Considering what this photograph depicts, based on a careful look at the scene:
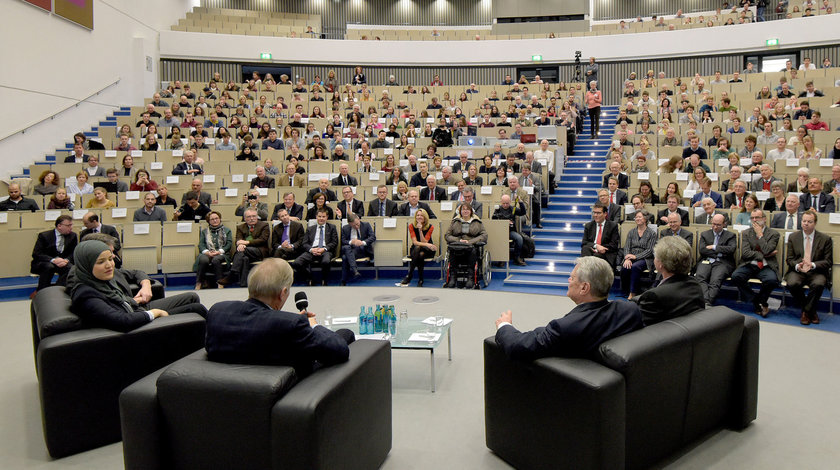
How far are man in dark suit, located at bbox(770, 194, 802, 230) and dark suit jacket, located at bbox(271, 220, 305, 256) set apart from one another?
551cm

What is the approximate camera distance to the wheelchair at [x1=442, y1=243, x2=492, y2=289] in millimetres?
6707

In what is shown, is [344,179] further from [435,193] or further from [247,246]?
[247,246]

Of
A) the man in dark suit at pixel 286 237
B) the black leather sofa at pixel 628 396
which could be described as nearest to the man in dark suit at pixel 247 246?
the man in dark suit at pixel 286 237

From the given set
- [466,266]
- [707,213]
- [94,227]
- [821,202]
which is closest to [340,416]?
[466,266]

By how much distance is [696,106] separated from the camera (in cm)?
1264

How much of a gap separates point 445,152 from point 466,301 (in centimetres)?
525

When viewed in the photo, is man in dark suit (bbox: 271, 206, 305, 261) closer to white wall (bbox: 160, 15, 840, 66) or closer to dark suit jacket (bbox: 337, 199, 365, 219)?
dark suit jacket (bbox: 337, 199, 365, 219)

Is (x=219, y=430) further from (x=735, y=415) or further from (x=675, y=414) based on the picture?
(x=735, y=415)

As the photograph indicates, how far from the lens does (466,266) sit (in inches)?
271

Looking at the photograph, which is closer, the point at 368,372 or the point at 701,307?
the point at 368,372

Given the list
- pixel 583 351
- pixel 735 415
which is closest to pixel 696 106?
pixel 735 415

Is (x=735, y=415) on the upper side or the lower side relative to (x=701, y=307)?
lower

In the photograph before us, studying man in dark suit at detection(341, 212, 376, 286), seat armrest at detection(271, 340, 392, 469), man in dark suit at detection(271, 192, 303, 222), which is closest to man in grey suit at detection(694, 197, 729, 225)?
man in dark suit at detection(341, 212, 376, 286)

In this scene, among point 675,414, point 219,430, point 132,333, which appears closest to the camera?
point 219,430
